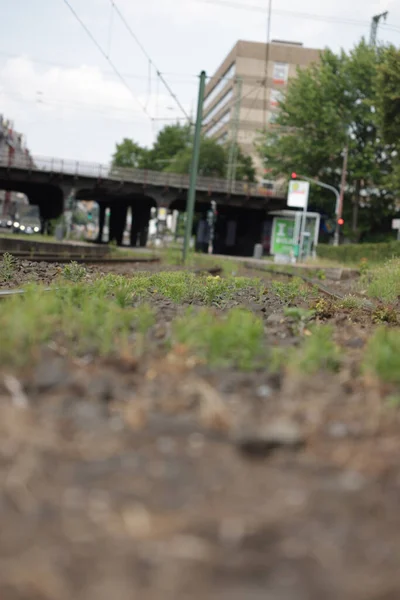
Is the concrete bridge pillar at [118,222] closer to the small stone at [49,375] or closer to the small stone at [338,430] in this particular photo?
the small stone at [49,375]

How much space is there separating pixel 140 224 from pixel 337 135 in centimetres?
2774

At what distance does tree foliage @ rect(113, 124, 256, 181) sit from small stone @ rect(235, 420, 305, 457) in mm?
88648

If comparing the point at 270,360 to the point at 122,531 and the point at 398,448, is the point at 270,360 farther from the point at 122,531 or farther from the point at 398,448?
the point at 122,531

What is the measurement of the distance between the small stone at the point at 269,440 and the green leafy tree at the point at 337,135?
5834cm

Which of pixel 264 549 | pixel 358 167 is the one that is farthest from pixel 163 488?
pixel 358 167

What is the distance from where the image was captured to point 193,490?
2.40m

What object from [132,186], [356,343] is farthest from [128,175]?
[356,343]

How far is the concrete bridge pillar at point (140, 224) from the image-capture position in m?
78.0

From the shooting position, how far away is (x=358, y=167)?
202 feet

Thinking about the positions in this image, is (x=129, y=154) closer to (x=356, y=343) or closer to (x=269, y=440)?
(x=356, y=343)

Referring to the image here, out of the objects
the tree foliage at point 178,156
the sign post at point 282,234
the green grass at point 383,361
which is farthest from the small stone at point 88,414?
the tree foliage at point 178,156

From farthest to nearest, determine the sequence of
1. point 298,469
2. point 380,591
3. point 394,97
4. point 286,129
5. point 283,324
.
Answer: point 286,129, point 394,97, point 283,324, point 298,469, point 380,591

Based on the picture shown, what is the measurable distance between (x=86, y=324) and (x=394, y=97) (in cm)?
3201

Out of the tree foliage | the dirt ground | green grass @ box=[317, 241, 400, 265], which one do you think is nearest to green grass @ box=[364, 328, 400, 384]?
the dirt ground
